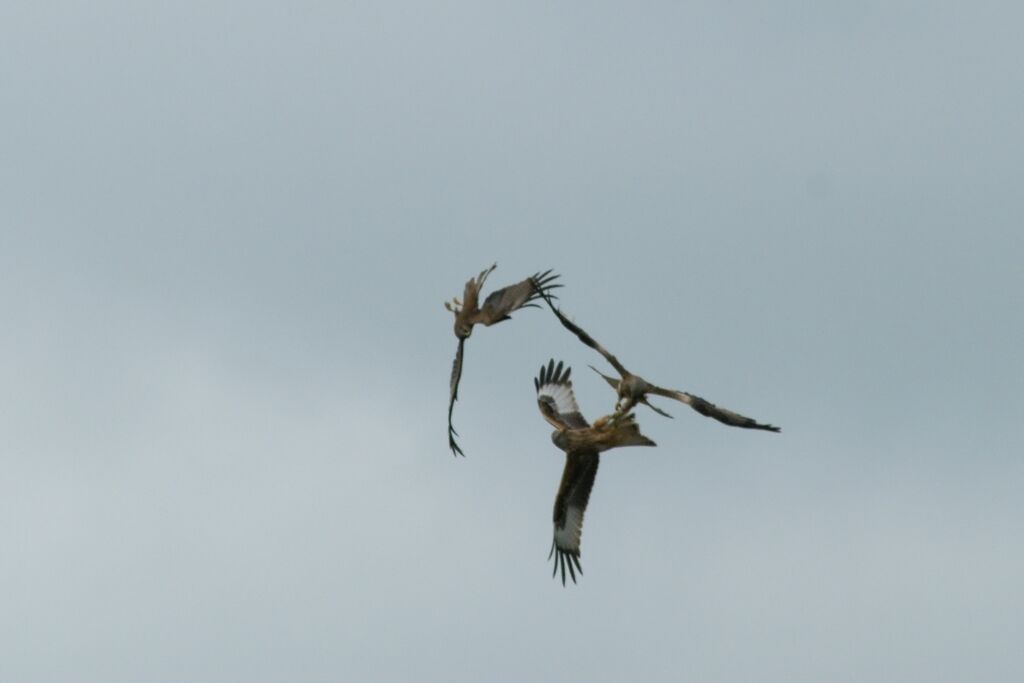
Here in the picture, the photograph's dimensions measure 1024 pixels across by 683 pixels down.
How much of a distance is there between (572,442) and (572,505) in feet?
13.6

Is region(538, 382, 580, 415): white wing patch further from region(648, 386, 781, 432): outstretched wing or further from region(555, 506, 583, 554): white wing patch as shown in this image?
region(648, 386, 781, 432): outstretched wing

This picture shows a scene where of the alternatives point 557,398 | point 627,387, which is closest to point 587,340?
point 627,387

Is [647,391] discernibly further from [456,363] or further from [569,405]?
[569,405]

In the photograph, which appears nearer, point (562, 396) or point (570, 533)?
point (570, 533)

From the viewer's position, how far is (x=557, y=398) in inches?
1879

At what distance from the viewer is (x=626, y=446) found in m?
39.8

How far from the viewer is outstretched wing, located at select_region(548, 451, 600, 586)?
43.1 meters

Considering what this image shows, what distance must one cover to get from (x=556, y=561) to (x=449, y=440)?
5387 mm

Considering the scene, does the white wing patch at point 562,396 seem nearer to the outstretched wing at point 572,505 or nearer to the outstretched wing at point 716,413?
the outstretched wing at point 572,505

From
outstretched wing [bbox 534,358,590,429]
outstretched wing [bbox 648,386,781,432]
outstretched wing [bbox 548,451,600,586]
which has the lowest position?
outstretched wing [bbox 648,386,781,432]

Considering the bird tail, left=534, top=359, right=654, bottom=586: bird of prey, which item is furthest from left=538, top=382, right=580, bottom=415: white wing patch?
the bird tail

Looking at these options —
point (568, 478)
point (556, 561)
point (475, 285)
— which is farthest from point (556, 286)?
point (556, 561)

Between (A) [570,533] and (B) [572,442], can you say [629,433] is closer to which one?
(B) [572,442]

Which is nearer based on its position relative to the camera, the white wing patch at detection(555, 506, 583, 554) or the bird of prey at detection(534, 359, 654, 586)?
the bird of prey at detection(534, 359, 654, 586)
